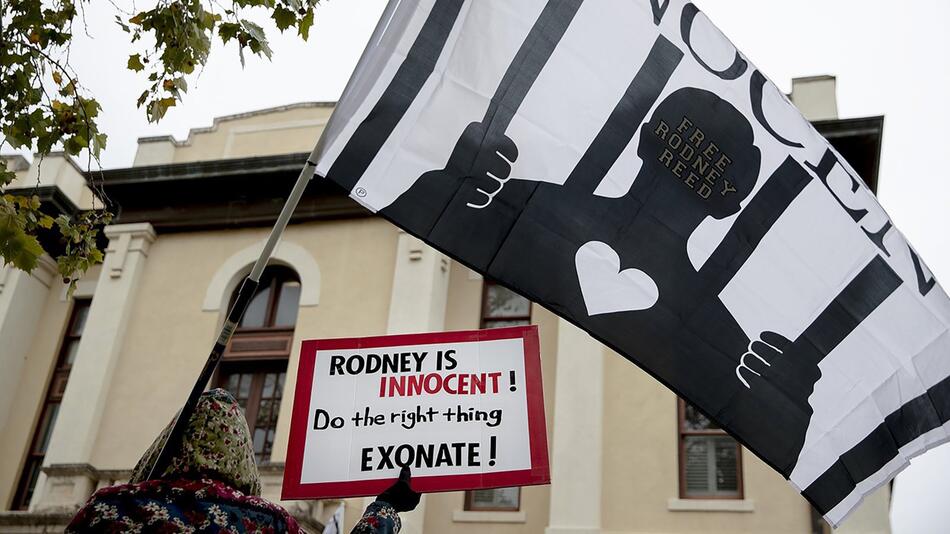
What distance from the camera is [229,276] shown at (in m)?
14.9

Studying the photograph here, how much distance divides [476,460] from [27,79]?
15.4ft

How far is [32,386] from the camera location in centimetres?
1564

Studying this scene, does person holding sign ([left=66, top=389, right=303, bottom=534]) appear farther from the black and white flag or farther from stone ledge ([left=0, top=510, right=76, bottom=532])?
stone ledge ([left=0, top=510, right=76, bottom=532])

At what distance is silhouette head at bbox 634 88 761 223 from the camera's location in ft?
17.6

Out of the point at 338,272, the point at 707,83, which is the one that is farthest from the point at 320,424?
the point at 338,272

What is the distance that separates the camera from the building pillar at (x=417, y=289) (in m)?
13.5

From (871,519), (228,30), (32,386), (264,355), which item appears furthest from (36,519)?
(871,519)

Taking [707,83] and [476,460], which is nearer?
[476,460]

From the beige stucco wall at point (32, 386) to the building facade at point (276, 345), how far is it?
0.08ft

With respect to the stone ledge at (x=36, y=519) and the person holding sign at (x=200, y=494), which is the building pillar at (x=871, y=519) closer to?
the stone ledge at (x=36, y=519)

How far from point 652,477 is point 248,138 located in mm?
8853

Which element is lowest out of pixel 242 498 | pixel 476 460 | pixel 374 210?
pixel 242 498

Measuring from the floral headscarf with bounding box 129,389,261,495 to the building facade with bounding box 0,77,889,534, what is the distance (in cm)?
890

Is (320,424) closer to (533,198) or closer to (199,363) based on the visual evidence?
(533,198)
